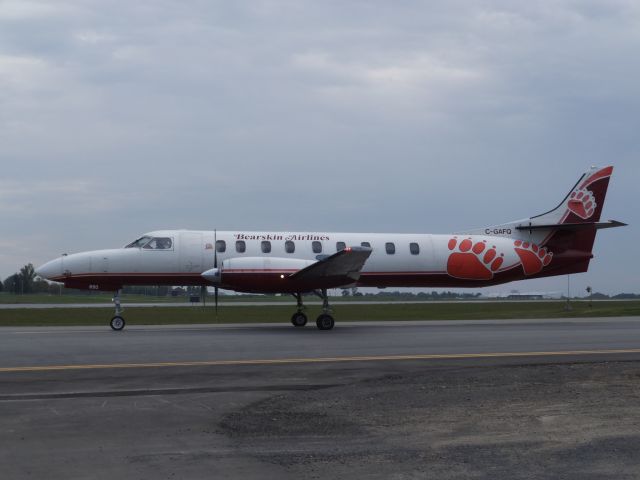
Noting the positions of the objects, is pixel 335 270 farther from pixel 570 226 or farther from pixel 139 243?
pixel 570 226

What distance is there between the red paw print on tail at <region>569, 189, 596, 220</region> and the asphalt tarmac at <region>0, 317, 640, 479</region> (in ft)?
46.0

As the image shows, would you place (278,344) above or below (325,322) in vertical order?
below

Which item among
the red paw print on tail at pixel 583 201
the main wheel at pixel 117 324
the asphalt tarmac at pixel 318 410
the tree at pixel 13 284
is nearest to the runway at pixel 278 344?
the asphalt tarmac at pixel 318 410

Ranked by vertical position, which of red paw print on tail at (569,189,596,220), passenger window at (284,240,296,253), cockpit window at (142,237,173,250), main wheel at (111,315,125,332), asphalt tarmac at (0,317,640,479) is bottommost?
asphalt tarmac at (0,317,640,479)

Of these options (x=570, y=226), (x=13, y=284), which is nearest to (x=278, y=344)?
(x=570, y=226)

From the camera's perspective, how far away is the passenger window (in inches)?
1131

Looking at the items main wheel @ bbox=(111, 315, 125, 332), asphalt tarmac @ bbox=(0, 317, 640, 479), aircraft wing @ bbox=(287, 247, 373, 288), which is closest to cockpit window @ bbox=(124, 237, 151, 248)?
main wheel @ bbox=(111, 315, 125, 332)

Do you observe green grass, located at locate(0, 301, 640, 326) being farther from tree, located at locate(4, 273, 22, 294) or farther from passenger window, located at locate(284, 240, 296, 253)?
tree, located at locate(4, 273, 22, 294)

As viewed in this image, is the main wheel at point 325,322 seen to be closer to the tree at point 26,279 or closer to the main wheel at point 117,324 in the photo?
the main wheel at point 117,324

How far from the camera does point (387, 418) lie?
10367 mm

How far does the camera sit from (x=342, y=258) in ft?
84.0

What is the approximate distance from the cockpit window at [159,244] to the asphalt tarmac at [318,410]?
Answer: 812 centimetres

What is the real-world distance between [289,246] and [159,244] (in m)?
4.78

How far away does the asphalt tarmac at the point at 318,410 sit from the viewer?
25.7ft
